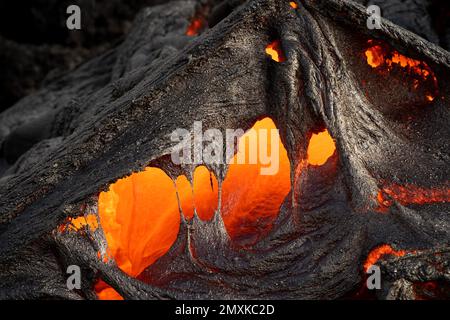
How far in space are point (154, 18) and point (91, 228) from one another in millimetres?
2996

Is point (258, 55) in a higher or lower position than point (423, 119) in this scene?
higher

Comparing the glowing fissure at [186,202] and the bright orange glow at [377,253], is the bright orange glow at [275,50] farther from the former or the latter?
the bright orange glow at [377,253]

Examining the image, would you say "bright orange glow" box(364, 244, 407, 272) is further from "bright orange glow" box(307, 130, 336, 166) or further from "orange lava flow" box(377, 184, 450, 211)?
"bright orange glow" box(307, 130, 336, 166)

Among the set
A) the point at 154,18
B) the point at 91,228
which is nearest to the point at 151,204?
the point at 91,228

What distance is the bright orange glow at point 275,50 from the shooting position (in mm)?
2486

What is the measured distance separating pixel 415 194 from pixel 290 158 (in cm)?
57

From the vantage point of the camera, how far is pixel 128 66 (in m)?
4.14

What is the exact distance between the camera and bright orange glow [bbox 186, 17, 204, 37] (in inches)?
180

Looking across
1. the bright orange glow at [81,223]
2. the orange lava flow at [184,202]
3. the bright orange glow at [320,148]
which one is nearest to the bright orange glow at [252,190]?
the orange lava flow at [184,202]

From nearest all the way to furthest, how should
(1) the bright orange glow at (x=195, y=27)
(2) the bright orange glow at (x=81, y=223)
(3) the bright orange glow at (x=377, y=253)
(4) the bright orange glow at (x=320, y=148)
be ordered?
1. (3) the bright orange glow at (x=377, y=253)
2. (2) the bright orange glow at (x=81, y=223)
3. (4) the bright orange glow at (x=320, y=148)
4. (1) the bright orange glow at (x=195, y=27)

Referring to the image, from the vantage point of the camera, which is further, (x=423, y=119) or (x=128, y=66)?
(x=128, y=66)

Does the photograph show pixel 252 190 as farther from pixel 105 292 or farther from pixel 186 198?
pixel 105 292

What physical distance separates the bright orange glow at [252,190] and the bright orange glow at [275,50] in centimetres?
30
